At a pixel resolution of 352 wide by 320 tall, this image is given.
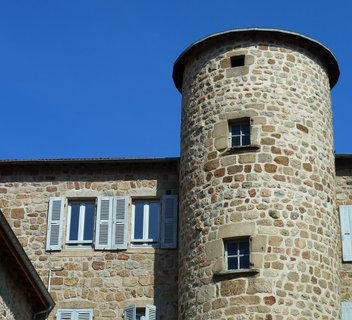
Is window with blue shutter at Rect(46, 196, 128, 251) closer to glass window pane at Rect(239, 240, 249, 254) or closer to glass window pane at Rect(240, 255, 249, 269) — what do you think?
glass window pane at Rect(239, 240, 249, 254)

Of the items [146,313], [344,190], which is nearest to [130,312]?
[146,313]

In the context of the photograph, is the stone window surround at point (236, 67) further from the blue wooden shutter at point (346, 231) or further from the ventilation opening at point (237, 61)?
the blue wooden shutter at point (346, 231)

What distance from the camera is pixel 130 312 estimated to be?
66.6ft

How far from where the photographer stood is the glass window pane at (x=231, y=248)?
1872 centimetres

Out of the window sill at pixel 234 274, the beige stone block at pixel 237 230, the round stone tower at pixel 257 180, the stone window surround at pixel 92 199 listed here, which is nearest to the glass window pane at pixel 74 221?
the stone window surround at pixel 92 199

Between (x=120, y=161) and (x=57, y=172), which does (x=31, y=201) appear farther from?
(x=120, y=161)

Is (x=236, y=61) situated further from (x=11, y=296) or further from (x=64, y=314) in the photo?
(x=11, y=296)

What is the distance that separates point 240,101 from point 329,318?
542 cm

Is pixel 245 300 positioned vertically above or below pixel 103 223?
below

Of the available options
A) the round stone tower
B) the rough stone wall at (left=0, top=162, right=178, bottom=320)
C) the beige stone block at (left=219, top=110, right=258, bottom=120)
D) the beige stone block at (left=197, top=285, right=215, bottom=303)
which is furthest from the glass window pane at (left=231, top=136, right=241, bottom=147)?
the beige stone block at (left=197, top=285, right=215, bottom=303)

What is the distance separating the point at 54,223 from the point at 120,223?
1.71m

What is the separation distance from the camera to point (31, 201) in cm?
2203

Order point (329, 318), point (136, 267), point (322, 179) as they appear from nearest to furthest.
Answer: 1. point (329, 318)
2. point (322, 179)
3. point (136, 267)

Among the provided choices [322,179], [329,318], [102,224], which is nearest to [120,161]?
[102,224]
